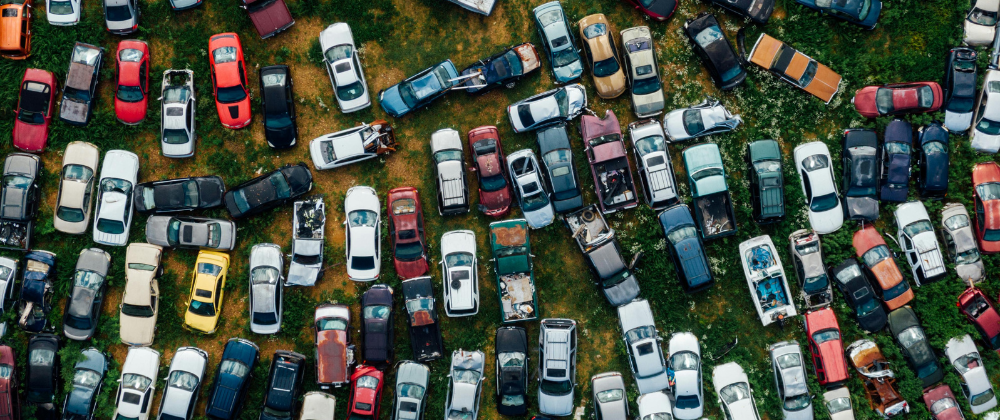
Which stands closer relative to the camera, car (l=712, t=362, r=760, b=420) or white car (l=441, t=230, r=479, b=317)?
white car (l=441, t=230, r=479, b=317)

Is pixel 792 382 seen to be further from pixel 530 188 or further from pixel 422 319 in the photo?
pixel 422 319

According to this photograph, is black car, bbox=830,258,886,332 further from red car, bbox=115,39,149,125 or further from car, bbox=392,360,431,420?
red car, bbox=115,39,149,125

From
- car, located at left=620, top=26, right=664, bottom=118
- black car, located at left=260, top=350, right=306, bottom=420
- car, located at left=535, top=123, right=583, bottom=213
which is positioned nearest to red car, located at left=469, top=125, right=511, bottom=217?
car, located at left=535, top=123, right=583, bottom=213

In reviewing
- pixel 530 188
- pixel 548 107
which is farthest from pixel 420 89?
pixel 530 188

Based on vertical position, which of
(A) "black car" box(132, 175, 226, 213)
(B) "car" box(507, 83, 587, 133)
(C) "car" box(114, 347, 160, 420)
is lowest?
(C) "car" box(114, 347, 160, 420)

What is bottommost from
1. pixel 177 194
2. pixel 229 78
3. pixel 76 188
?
pixel 177 194
